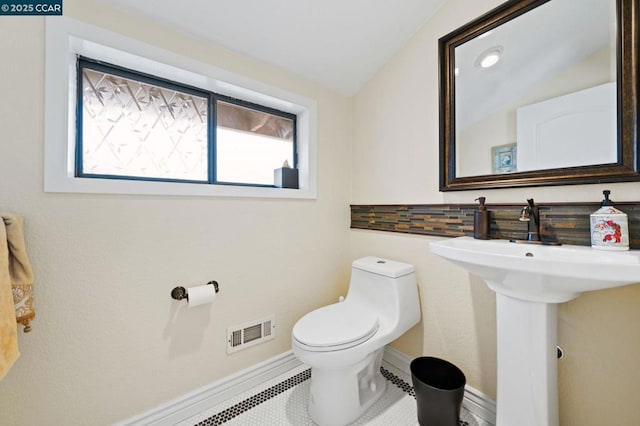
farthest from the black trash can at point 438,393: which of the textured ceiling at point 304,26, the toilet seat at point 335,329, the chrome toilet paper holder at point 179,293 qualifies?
the textured ceiling at point 304,26

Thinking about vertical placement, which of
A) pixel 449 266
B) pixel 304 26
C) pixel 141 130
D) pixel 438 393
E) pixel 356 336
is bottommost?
pixel 438 393

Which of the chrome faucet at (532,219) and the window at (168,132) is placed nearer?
the chrome faucet at (532,219)

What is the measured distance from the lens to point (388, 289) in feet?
4.75

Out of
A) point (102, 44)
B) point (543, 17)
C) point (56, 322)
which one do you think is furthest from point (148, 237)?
point (543, 17)

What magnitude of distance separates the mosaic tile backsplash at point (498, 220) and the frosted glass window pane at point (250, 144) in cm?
78

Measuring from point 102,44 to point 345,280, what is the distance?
6.28 feet

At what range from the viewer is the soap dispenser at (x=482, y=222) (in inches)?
47.5

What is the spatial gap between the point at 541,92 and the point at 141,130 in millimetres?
1955

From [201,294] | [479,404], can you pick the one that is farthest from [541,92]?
[201,294]

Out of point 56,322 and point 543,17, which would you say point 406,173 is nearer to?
point 543,17

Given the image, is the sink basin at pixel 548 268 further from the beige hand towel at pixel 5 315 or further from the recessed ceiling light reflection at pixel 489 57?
the beige hand towel at pixel 5 315

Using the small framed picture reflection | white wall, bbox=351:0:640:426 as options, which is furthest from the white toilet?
the small framed picture reflection

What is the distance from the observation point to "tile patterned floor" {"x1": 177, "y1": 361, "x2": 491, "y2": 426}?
1.26 metres

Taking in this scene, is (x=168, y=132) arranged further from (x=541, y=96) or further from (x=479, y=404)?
(x=479, y=404)
